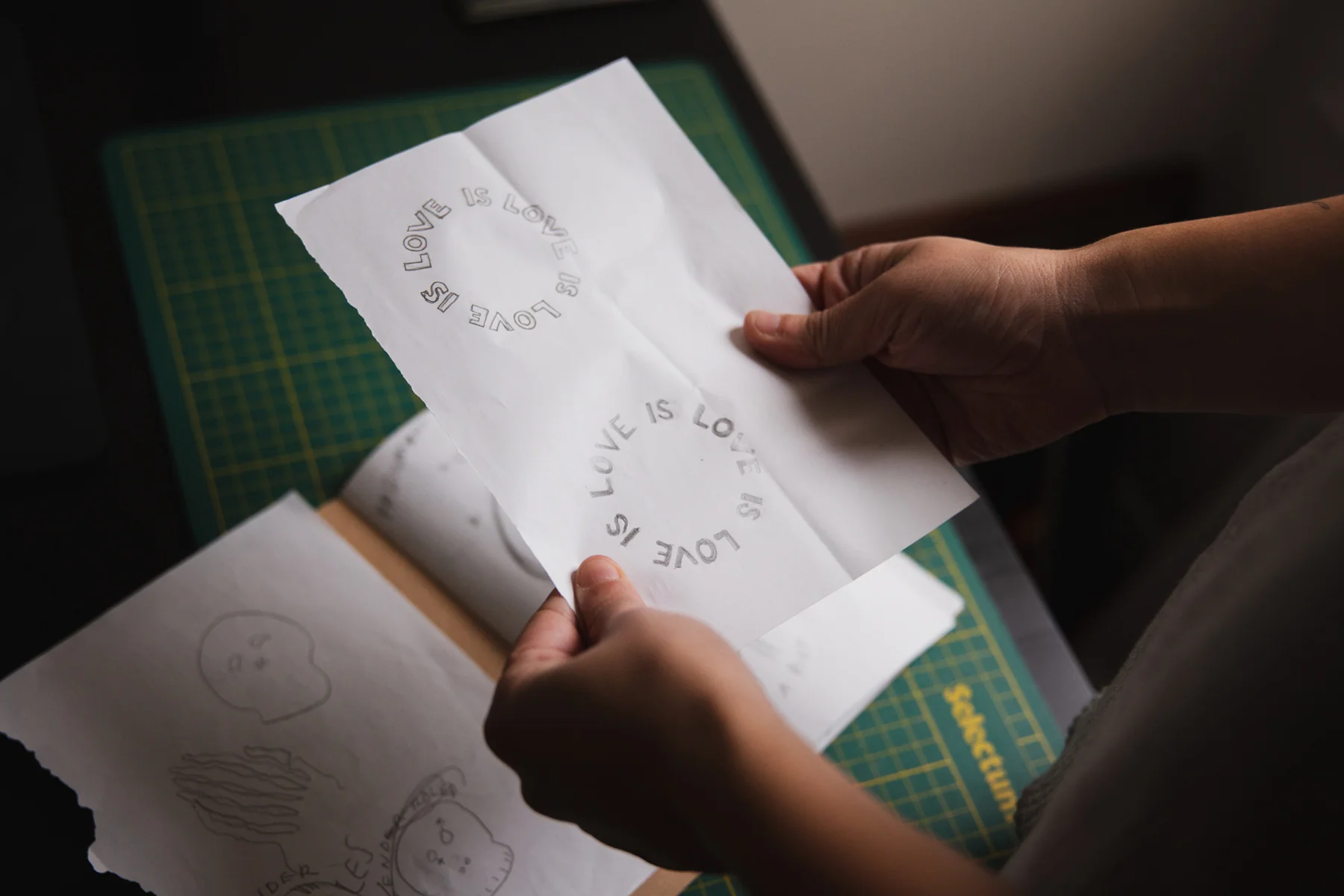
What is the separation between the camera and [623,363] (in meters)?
0.57

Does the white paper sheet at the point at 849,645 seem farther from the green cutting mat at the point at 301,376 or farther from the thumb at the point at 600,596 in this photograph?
the thumb at the point at 600,596

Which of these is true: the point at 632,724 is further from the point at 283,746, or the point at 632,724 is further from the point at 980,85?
the point at 980,85

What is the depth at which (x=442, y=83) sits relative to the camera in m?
0.96

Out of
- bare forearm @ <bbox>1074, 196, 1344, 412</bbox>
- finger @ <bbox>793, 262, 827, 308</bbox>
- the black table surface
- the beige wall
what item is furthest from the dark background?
bare forearm @ <bbox>1074, 196, 1344, 412</bbox>

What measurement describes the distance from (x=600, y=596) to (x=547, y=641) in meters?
0.04

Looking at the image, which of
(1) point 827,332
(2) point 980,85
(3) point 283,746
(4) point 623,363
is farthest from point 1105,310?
(2) point 980,85

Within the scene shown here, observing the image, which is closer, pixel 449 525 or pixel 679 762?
pixel 679 762

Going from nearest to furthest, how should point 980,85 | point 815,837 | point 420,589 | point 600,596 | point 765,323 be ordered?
point 815,837 < point 600,596 < point 765,323 < point 420,589 < point 980,85

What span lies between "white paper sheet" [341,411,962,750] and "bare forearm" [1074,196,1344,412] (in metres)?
0.24

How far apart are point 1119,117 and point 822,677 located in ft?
4.21

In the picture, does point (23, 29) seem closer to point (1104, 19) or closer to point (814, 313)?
point (814, 313)

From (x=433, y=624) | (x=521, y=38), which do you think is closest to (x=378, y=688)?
(x=433, y=624)

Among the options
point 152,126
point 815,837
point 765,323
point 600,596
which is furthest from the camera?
point 152,126

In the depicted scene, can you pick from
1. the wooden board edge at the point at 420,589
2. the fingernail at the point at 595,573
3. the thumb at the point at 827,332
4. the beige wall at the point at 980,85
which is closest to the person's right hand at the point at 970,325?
the thumb at the point at 827,332
